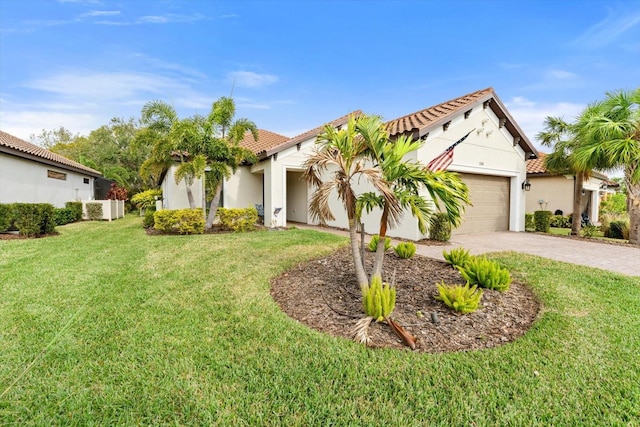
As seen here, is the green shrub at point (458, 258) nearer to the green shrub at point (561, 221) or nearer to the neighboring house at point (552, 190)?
the neighboring house at point (552, 190)

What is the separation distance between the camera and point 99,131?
35.7 meters

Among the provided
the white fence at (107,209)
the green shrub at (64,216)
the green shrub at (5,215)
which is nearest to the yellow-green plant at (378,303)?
the green shrub at (5,215)

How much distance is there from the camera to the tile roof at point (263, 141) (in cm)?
1608

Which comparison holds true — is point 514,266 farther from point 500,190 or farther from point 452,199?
point 500,190

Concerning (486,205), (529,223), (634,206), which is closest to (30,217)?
(486,205)

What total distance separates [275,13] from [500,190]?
12.0 meters

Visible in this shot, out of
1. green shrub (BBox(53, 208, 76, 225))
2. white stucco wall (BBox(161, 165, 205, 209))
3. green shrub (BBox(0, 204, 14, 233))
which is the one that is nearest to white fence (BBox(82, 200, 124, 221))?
green shrub (BBox(53, 208, 76, 225))

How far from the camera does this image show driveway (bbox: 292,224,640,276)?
295 inches

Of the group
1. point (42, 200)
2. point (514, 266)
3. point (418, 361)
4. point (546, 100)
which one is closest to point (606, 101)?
point (546, 100)

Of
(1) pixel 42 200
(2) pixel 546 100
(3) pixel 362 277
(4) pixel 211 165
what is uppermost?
(2) pixel 546 100

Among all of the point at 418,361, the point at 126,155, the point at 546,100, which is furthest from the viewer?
the point at 126,155

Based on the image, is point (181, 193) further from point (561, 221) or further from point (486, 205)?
point (561, 221)

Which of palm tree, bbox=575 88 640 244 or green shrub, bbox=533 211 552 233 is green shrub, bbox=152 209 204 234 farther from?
green shrub, bbox=533 211 552 233

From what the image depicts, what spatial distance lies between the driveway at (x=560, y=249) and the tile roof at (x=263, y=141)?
33.6 feet
